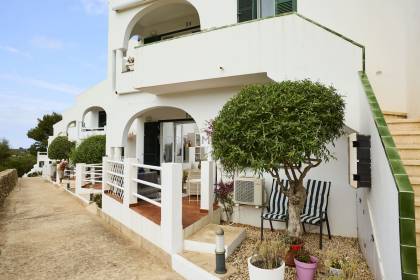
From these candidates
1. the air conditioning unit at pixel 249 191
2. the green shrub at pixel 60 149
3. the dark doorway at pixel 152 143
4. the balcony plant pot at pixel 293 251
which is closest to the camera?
the balcony plant pot at pixel 293 251

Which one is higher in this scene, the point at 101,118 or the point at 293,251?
the point at 101,118

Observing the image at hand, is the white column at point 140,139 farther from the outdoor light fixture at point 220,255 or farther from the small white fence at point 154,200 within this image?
the outdoor light fixture at point 220,255

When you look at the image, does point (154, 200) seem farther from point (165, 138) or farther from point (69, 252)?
point (165, 138)

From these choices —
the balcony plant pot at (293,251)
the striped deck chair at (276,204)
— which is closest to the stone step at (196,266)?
the balcony plant pot at (293,251)

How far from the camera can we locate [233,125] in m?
4.34

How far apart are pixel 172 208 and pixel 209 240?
3.19ft

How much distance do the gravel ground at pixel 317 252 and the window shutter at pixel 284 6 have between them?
5.94 metres

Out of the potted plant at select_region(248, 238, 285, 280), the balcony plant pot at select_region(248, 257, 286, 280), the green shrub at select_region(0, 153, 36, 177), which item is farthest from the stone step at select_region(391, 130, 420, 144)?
the green shrub at select_region(0, 153, 36, 177)

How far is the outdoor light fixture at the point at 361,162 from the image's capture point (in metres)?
4.14

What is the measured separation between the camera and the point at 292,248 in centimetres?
460

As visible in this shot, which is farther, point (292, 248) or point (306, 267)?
point (292, 248)

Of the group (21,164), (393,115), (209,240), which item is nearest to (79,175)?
(209,240)

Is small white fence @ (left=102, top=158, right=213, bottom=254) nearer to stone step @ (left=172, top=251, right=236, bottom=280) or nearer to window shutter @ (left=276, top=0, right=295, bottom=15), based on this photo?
stone step @ (left=172, top=251, right=236, bottom=280)

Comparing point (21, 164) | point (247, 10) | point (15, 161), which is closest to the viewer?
point (247, 10)
